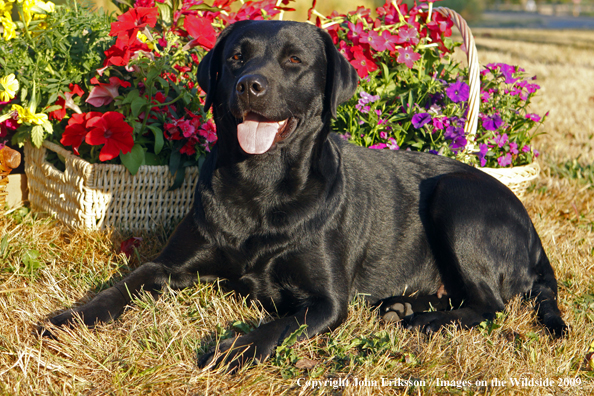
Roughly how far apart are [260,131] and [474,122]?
1.53m

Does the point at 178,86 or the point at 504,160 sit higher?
the point at 178,86

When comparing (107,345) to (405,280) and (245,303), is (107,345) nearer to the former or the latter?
(245,303)

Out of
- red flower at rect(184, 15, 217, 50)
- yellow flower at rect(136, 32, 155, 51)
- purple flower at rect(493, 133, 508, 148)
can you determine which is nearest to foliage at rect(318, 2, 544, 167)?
purple flower at rect(493, 133, 508, 148)

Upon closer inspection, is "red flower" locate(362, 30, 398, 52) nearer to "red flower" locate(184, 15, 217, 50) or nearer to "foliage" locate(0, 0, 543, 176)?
"foliage" locate(0, 0, 543, 176)

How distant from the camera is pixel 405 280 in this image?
2.82m

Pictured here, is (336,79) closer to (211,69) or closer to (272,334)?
(211,69)

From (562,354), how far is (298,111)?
4.91ft

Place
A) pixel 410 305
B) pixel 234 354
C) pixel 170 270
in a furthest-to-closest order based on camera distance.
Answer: pixel 410 305 < pixel 170 270 < pixel 234 354

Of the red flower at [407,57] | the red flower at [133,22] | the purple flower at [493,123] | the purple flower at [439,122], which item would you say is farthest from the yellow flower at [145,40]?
the purple flower at [493,123]

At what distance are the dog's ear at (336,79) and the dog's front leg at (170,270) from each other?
2.79 ft

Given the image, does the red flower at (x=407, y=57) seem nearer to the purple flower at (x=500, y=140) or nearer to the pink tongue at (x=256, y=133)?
the purple flower at (x=500, y=140)

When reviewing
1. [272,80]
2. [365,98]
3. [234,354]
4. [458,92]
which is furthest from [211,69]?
[458,92]

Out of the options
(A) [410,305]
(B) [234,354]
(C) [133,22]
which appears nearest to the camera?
(B) [234,354]

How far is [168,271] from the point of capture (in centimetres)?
253
